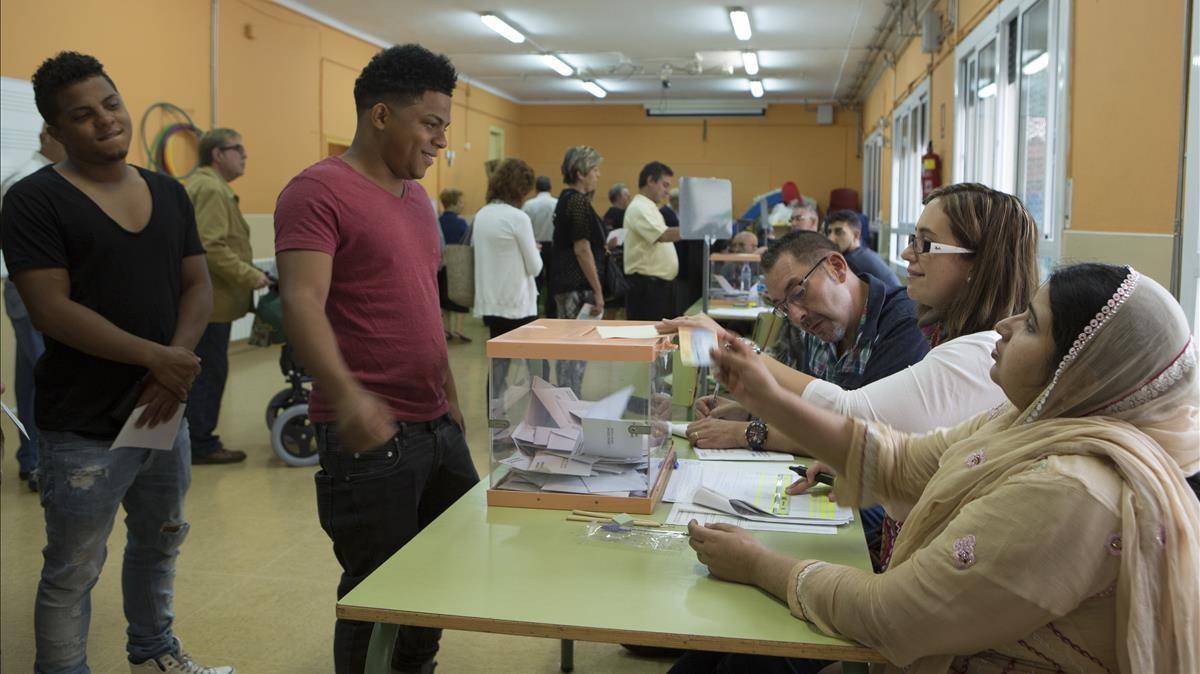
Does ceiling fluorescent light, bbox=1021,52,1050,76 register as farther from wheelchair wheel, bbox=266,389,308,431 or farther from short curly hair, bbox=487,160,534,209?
wheelchair wheel, bbox=266,389,308,431

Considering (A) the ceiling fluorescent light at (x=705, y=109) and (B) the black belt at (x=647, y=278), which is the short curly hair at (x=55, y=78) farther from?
(A) the ceiling fluorescent light at (x=705, y=109)

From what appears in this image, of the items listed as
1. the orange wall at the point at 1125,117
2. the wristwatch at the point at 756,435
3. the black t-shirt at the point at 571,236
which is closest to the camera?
the wristwatch at the point at 756,435

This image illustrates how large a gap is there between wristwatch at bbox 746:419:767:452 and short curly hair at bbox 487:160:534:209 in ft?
10.4

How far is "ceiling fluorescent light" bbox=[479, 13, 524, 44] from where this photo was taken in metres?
10.3

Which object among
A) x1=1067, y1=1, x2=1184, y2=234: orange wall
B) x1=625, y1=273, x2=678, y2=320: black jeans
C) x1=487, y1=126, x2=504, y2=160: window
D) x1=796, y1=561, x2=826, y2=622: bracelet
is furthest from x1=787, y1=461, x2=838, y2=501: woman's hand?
x1=487, y1=126, x2=504, y2=160: window

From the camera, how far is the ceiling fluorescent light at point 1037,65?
16.7 ft

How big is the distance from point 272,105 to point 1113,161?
761 cm

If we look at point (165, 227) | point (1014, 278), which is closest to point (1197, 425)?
point (1014, 278)

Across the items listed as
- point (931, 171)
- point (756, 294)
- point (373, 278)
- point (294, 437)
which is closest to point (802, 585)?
point (373, 278)

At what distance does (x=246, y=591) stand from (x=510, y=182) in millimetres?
2749

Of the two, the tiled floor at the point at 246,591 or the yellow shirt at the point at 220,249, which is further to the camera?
the yellow shirt at the point at 220,249

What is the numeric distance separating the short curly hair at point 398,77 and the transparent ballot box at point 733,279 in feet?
14.7

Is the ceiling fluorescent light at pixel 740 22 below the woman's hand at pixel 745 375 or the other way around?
Result: the other way around

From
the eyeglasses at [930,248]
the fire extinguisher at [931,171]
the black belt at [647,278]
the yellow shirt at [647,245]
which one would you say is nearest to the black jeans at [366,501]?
the eyeglasses at [930,248]
